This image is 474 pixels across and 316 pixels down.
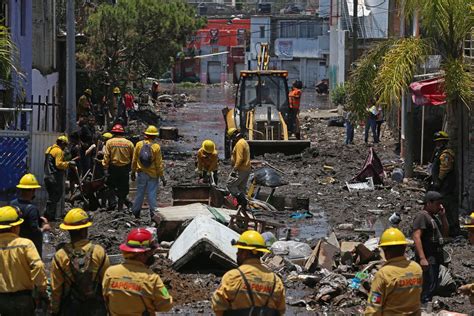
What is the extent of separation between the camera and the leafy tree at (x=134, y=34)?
109 feet

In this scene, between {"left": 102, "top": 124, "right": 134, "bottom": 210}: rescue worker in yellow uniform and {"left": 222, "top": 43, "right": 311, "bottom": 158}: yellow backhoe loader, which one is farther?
{"left": 222, "top": 43, "right": 311, "bottom": 158}: yellow backhoe loader

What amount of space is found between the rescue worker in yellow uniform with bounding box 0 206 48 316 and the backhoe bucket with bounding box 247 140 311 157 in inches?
706

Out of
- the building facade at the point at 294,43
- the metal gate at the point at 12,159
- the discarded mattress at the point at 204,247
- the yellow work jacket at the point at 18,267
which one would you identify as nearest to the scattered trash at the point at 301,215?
the discarded mattress at the point at 204,247

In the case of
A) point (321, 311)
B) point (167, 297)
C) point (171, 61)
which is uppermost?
point (171, 61)

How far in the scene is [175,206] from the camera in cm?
1570

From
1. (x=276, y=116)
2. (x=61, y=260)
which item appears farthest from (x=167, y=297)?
(x=276, y=116)

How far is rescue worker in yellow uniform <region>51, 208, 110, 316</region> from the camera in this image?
24.7 feet

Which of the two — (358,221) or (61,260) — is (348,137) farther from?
(61,260)

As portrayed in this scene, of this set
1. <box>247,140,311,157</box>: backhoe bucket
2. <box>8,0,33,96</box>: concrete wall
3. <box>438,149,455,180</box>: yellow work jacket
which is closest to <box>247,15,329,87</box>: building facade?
<box>247,140,311,157</box>: backhoe bucket

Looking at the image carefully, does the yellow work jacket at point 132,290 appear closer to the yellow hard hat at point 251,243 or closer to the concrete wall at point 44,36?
the yellow hard hat at point 251,243

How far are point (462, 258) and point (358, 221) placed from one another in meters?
3.69

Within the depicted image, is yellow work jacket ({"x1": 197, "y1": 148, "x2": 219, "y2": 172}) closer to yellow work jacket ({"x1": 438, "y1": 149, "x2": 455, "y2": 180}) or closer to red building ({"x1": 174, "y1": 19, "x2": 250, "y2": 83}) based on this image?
yellow work jacket ({"x1": 438, "y1": 149, "x2": 455, "y2": 180})

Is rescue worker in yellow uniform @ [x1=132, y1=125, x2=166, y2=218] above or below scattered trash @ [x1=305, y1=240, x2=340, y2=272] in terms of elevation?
above

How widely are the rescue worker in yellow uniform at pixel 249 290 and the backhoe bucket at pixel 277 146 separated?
61.2 feet
